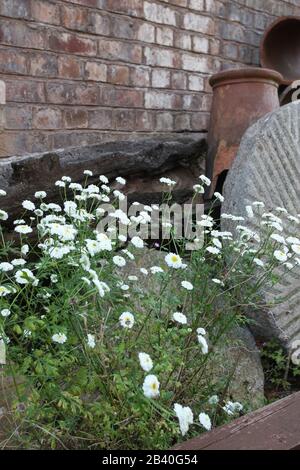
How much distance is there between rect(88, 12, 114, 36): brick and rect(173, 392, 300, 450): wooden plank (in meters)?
2.49

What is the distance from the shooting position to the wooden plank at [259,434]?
1276 millimetres

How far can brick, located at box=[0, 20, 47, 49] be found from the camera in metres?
2.82

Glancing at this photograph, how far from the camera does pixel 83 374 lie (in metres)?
1.37

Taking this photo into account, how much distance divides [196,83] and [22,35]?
4.76 feet

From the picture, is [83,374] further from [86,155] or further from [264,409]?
[86,155]

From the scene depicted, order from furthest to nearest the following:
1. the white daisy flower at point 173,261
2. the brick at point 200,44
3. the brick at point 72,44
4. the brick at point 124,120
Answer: the brick at point 200,44 < the brick at point 124,120 < the brick at point 72,44 < the white daisy flower at point 173,261

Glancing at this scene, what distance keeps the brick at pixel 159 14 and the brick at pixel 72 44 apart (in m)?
0.52

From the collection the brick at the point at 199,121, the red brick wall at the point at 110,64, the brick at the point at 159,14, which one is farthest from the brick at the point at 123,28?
the brick at the point at 199,121

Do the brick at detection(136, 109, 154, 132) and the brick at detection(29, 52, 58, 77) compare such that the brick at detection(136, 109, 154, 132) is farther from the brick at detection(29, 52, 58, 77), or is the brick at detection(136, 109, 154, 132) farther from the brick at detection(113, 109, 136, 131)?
the brick at detection(29, 52, 58, 77)

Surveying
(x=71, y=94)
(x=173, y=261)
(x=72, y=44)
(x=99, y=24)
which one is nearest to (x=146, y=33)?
(x=99, y=24)

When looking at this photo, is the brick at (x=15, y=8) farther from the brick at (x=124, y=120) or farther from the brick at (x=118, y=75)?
the brick at (x=124, y=120)

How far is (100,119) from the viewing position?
333cm

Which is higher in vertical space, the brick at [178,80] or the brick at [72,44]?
the brick at [72,44]
